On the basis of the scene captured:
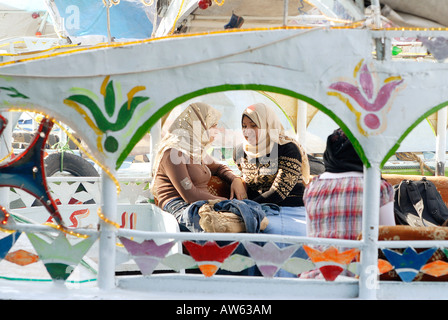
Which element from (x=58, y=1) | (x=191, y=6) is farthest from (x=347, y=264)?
(x=58, y=1)

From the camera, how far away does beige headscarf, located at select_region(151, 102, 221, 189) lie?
422cm

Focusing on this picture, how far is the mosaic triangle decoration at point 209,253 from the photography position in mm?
2758

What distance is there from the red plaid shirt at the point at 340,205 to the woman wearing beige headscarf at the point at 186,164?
4.10 feet

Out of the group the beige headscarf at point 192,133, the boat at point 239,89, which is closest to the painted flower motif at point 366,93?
the boat at point 239,89

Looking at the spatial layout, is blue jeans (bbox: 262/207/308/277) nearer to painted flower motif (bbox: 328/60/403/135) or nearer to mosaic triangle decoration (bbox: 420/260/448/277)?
mosaic triangle decoration (bbox: 420/260/448/277)

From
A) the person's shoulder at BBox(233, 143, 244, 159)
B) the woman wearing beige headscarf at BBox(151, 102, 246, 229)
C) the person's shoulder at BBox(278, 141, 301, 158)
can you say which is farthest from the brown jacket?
the person's shoulder at BBox(278, 141, 301, 158)

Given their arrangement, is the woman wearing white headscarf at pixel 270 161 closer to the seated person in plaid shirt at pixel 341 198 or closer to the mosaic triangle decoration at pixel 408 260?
the seated person in plaid shirt at pixel 341 198

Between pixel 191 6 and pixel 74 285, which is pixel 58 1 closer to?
pixel 191 6

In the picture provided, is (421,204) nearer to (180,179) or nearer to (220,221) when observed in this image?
(220,221)

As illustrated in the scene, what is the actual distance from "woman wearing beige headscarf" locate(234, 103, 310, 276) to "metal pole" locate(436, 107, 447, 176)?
2957mm

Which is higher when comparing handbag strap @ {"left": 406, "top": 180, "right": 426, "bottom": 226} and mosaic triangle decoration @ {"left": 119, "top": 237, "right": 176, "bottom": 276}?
handbag strap @ {"left": 406, "top": 180, "right": 426, "bottom": 226}

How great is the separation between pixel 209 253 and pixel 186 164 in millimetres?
1580

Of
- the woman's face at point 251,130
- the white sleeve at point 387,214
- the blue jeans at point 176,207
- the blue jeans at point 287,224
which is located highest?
the woman's face at point 251,130
